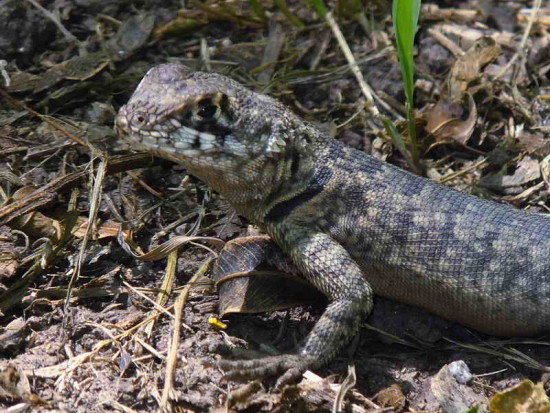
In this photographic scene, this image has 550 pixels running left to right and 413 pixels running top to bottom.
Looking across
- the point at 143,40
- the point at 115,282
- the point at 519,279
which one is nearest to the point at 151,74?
the point at 115,282

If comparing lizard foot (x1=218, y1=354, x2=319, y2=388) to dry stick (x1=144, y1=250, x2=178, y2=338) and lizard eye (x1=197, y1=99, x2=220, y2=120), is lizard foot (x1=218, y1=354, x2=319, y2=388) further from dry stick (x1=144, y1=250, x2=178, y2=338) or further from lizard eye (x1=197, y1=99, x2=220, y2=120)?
lizard eye (x1=197, y1=99, x2=220, y2=120)

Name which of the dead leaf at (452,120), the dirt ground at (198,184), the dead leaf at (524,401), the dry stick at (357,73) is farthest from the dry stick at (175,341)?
the dead leaf at (452,120)

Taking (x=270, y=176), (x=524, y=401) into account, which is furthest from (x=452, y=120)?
(x=524, y=401)

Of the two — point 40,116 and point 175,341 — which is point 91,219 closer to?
point 175,341

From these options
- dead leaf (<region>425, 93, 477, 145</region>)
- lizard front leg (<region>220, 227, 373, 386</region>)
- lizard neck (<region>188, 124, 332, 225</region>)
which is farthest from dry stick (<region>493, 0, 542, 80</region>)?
lizard front leg (<region>220, 227, 373, 386</region>)

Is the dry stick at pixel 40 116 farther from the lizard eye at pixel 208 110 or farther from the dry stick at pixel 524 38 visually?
the dry stick at pixel 524 38
